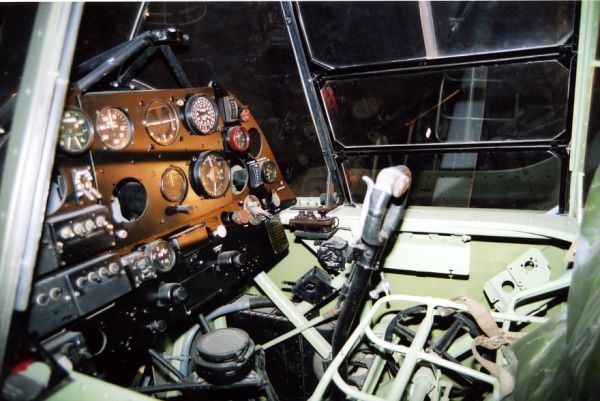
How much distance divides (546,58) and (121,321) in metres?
2.17

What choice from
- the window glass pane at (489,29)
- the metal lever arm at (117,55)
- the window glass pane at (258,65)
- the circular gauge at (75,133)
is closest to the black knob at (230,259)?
the circular gauge at (75,133)

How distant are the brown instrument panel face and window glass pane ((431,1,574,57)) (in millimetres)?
1275

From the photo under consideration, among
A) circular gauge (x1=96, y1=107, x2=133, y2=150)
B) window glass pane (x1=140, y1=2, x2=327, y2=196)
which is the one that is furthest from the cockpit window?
window glass pane (x1=140, y1=2, x2=327, y2=196)

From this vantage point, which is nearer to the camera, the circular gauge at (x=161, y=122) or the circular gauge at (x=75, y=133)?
the circular gauge at (x=75, y=133)

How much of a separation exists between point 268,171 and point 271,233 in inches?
15.1

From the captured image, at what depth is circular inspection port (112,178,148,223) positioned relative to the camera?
66.6 inches

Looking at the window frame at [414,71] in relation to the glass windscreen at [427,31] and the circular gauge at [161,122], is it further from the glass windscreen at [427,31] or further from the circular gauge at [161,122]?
the circular gauge at [161,122]

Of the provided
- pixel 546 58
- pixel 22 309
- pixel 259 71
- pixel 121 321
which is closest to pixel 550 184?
pixel 546 58

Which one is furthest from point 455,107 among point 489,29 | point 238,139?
point 238,139

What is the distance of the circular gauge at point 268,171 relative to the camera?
2334mm

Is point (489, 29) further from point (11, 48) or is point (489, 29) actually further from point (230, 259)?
point (11, 48)

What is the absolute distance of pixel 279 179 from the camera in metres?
2.52

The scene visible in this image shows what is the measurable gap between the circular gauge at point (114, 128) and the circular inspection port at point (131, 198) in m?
0.17

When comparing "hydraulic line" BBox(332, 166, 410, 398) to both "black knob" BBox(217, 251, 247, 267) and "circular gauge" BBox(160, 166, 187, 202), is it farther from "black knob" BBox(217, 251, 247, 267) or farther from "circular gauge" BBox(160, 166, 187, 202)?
"circular gauge" BBox(160, 166, 187, 202)
